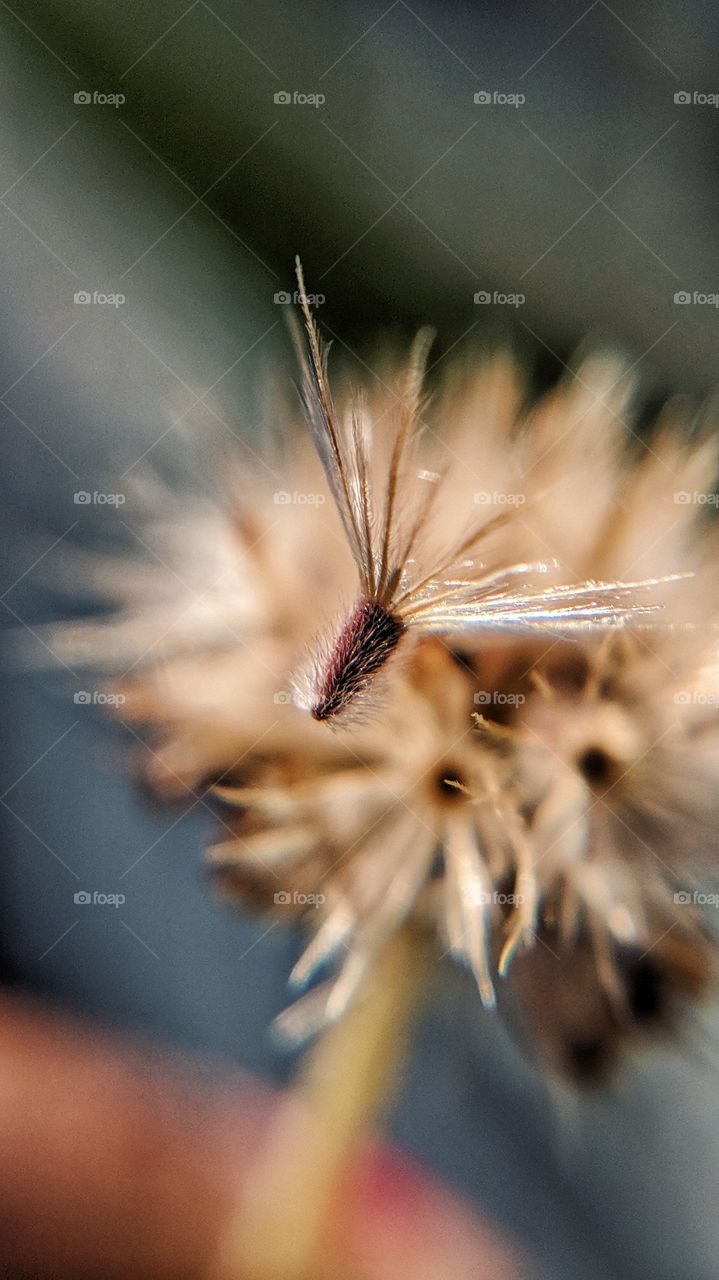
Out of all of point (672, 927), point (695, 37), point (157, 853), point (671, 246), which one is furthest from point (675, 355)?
point (157, 853)

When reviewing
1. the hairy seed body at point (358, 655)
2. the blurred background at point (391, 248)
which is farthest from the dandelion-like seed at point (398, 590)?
the blurred background at point (391, 248)

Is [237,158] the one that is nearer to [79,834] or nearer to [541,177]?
[541,177]

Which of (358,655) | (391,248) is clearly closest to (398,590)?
(358,655)

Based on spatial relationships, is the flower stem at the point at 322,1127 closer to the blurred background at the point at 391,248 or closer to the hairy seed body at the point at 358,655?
the blurred background at the point at 391,248

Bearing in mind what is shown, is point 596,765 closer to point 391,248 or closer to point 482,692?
point 482,692

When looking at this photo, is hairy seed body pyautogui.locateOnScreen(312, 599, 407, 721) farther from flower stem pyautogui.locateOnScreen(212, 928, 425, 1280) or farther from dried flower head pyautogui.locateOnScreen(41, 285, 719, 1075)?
flower stem pyautogui.locateOnScreen(212, 928, 425, 1280)

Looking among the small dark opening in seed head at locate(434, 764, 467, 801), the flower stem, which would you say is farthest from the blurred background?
the small dark opening in seed head at locate(434, 764, 467, 801)
